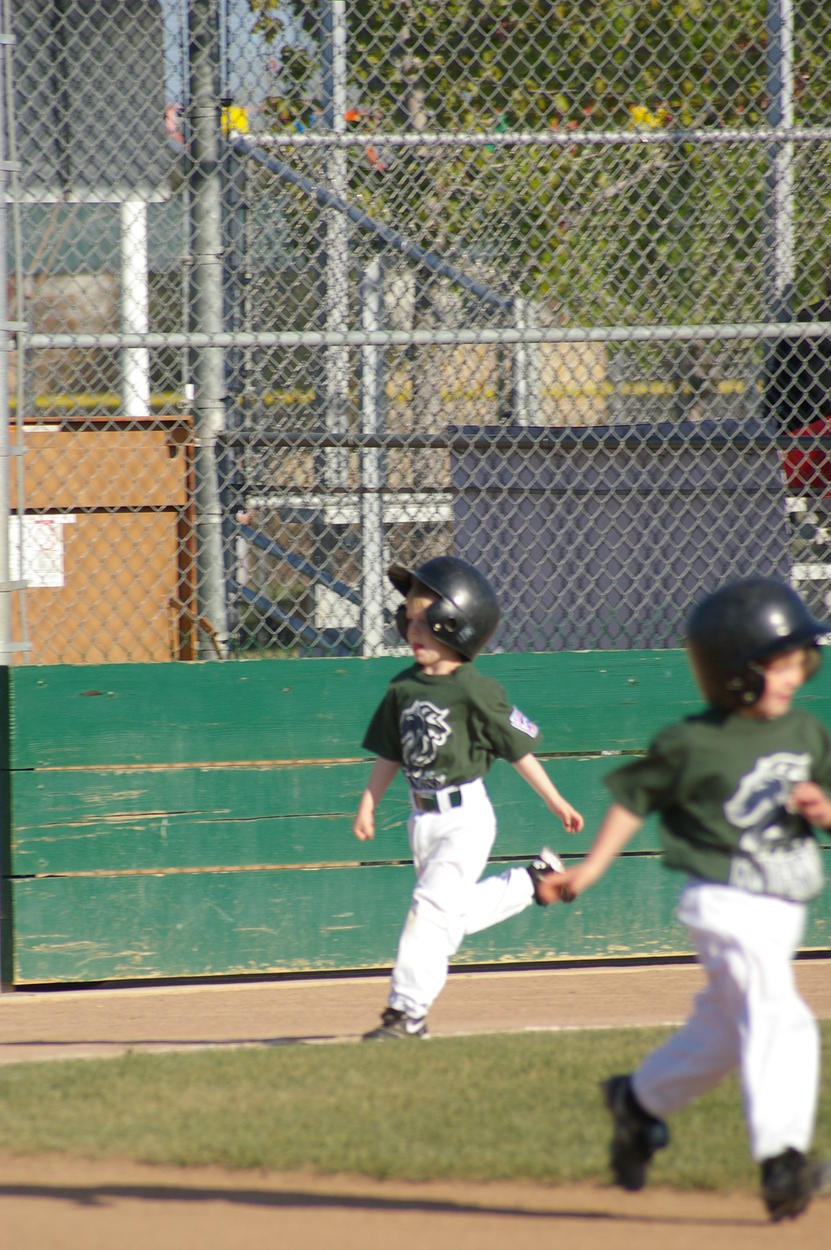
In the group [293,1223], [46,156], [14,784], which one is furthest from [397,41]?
[293,1223]

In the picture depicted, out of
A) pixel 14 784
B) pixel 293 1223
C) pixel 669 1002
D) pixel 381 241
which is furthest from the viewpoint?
pixel 381 241

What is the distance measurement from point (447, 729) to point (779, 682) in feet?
5.36

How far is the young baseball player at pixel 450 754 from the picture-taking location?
434 cm

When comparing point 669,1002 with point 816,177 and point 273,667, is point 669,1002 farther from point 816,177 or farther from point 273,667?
point 816,177

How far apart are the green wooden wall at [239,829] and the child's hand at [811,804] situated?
2627 mm

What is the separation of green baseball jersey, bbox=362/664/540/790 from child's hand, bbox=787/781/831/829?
5.37 feet

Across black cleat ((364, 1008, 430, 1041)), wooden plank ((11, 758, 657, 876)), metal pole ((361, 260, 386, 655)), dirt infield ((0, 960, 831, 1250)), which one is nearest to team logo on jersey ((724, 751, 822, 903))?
dirt infield ((0, 960, 831, 1250))

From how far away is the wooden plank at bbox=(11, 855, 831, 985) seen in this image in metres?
5.32

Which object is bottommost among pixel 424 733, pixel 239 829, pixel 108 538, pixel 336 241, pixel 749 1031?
pixel 749 1031

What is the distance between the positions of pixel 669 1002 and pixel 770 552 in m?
1.87

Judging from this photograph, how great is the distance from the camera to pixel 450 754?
438 centimetres

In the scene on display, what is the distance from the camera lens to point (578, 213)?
227 inches

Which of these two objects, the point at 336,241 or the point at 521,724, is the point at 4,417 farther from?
the point at 521,724

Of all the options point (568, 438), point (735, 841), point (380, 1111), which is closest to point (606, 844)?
point (735, 841)
